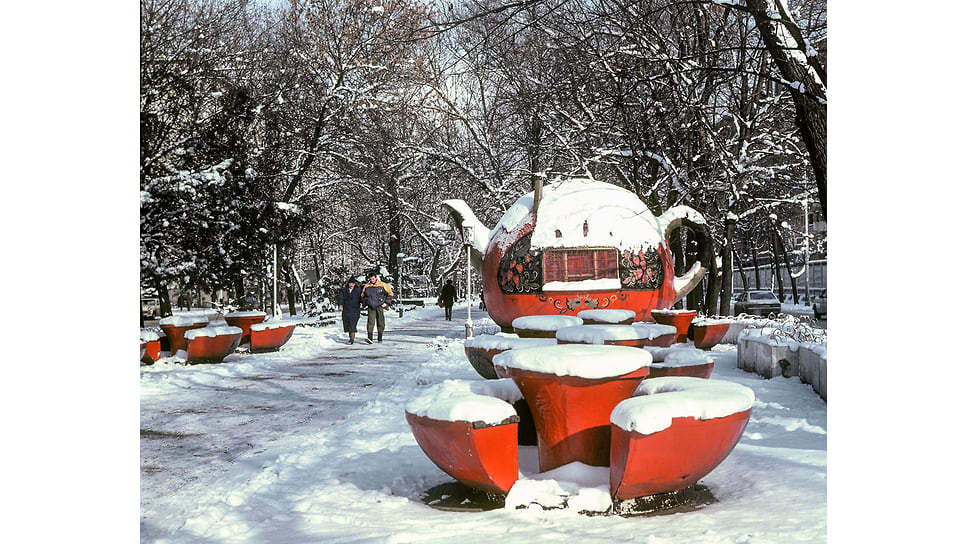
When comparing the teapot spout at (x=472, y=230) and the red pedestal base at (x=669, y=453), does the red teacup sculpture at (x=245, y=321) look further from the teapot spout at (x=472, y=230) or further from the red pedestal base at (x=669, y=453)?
the red pedestal base at (x=669, y=453)

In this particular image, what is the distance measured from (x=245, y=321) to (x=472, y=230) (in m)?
4.53

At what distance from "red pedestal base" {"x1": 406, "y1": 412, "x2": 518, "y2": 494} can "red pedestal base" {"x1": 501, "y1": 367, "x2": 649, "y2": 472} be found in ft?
1.00

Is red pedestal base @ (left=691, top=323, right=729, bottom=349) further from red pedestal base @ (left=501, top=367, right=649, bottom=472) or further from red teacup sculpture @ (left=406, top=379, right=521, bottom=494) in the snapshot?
red teacup sculpture @ (left=406, top=379, right=521, bottom=494)

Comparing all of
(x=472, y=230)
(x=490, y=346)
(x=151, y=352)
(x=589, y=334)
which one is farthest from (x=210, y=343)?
(x=589, y=334)

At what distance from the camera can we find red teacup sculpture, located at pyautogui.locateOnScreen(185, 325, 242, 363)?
39.2 ft

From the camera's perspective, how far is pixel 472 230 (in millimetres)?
13406

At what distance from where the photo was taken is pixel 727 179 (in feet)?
44.3

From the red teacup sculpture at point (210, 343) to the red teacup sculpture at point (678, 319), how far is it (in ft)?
21.8

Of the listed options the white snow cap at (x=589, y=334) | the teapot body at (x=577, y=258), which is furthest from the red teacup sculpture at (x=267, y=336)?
the white snow cap at (x=589, y=334)

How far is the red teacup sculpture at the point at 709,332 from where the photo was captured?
13.2 metres

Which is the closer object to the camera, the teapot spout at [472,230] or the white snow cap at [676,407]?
the white snow cap at [676,407]

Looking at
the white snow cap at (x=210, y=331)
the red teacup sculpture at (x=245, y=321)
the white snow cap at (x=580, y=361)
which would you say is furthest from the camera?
the red teacup sculpture at (x=245, y=321)

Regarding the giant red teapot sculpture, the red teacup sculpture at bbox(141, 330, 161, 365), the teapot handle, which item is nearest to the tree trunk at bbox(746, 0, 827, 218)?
the giant red teapot sculpture

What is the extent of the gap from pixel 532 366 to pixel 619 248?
23.1 feet
